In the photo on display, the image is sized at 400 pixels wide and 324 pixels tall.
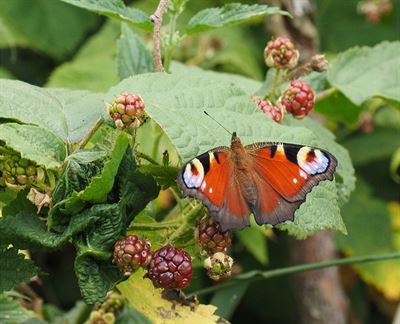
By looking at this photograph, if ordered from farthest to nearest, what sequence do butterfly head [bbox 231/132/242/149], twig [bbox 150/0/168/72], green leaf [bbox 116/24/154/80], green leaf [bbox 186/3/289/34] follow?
1. green leaf [bbox 116/24/154/80]
2. green leaf [bbox 186/3/289/34]
3. twig [bbox 150/0/168/72]
4. butterfly head [bbox 231/132/242/149]

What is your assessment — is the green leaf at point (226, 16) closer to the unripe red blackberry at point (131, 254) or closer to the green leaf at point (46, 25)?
the unripe red blackberry at point (131, 254)

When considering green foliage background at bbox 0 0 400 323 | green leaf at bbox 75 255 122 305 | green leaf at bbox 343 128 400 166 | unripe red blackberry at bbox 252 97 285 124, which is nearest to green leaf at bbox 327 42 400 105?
green foliage background at bbox 0 0 400 323

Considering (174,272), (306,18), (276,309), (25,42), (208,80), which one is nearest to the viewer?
(174,272)

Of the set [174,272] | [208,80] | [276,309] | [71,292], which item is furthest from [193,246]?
[276,309]

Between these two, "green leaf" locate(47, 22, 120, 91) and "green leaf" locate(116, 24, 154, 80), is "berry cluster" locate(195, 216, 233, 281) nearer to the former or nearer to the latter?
"green leaf" locate(116, 24, 154, 80)

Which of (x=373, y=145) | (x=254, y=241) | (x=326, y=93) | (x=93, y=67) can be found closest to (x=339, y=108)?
(x=326, y=93)

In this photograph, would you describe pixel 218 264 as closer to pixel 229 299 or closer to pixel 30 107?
pixel 30 107

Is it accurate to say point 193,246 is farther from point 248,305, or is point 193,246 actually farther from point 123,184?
point 248,305
